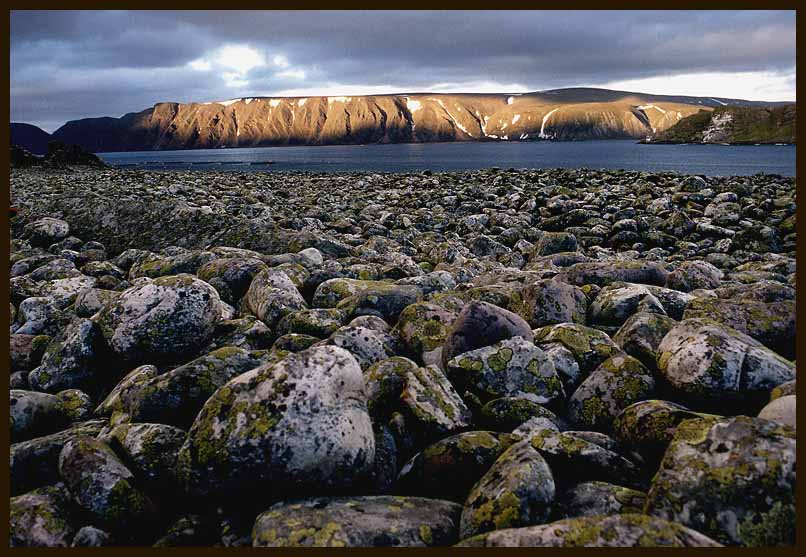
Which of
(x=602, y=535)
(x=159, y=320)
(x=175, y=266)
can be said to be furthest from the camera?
(x=175, y=266)

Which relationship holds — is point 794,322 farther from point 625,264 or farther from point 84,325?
point 84,325

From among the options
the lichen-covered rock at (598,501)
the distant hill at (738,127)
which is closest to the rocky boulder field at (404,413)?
the lichen-covered rock at (598,501)

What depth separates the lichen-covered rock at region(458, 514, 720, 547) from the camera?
2.98 m

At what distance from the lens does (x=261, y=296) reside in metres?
7.57

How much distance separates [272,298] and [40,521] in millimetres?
3940

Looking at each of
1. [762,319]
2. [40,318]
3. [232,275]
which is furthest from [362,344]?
[40,318]

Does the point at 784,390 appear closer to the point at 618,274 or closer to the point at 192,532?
the point at 618,274

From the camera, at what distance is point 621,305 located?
701cm

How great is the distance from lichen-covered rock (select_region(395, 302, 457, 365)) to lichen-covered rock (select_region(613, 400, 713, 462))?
2.01 m

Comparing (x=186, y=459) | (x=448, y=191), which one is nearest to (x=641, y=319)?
(x=186, y=459)

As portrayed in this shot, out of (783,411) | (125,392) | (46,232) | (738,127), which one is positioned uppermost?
(738,127)

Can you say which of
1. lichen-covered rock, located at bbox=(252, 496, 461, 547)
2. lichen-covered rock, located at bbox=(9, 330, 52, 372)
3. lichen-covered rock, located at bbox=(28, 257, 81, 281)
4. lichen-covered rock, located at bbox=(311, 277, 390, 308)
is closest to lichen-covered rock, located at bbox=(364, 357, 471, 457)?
lichen-covered rock, located at bbox=(252, 496, 461, 547)

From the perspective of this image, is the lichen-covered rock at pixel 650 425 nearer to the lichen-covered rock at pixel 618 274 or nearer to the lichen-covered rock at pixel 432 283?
the lichen-covered rock at pixel 618 274

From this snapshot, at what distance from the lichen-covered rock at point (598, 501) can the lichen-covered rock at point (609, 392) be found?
1.13 m
